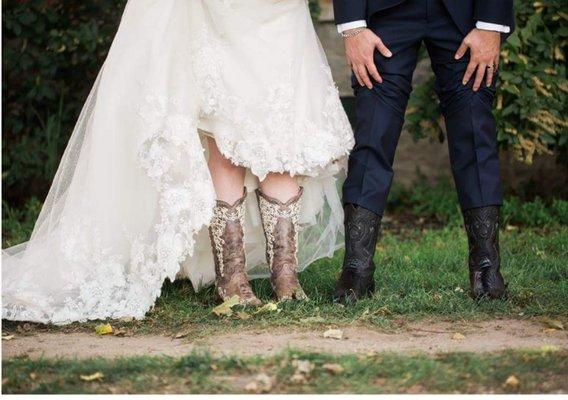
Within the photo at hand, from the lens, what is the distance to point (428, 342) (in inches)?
120

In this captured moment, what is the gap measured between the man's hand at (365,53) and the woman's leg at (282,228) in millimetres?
512

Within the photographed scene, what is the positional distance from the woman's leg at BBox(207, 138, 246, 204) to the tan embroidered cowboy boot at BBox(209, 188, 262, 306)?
0.09ft

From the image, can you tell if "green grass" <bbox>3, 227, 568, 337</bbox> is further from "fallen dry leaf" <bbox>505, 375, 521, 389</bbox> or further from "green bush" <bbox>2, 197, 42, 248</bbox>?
"green bush" <bbox>2, 197, 42, 248</bbox>

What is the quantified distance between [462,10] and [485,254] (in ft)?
3.23

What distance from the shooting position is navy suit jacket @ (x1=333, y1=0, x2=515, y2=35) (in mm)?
3533

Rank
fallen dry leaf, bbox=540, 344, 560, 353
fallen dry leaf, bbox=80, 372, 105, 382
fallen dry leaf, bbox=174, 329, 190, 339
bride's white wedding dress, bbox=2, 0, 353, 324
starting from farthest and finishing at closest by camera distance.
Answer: bride's white wedding dress, bbox=2, 0, 353, 324 < fallen dry leaf, bbox=174, 329, 190, 339 < fallen dry leaf, bbox=540, 344, 560, 353 < fallen dry leaf, bbox=80, 372, 105, 382

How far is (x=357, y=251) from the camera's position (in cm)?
362

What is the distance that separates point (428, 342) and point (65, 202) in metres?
1.64

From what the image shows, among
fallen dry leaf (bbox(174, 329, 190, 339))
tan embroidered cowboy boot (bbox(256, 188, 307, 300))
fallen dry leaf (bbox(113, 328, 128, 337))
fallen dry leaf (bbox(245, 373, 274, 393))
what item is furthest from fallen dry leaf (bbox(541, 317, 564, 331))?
fallen dry leaf (bbox(113, 328, 128, 337))

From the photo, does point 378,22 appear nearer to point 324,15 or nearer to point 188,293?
point 188,293

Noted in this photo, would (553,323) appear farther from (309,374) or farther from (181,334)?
(181,334)

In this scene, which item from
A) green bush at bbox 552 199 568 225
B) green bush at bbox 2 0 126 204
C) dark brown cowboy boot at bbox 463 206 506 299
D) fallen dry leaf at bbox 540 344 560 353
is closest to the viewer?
fallen dry leaf at bbox 540 344 560 353

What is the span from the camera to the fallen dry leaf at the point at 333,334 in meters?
3.10

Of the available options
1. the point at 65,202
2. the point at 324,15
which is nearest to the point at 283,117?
the point at 65,202
